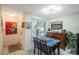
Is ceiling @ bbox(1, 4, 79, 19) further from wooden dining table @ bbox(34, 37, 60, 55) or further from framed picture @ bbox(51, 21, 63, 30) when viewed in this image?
wooden dining table @ bbox(34, 37, 60, 55)

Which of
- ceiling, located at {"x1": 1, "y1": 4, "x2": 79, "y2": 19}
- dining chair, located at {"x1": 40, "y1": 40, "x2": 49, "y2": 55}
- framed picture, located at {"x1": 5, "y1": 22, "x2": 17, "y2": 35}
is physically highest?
ceiling, located at {"x1": 1, "y1": 4, "x2": 79, "y2": 19}

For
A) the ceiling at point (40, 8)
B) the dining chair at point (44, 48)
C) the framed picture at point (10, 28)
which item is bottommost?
the dining chair at point (44, 48)

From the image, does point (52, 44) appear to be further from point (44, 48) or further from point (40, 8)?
point (40, 8)

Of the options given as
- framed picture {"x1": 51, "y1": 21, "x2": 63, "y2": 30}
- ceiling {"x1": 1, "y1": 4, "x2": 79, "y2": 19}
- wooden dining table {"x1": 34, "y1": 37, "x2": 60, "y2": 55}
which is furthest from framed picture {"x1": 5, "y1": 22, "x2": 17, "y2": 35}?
framed picture {"x1": 51, "y1": 21, "x2": 63, "y2": 30}

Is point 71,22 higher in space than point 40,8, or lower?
lower

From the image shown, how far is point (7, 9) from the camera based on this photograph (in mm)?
1474

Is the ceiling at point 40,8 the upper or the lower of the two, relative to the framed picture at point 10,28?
upper

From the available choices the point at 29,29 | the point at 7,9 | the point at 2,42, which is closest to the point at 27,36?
the point at 29,29

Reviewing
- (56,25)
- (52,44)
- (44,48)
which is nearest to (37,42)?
(44,48)

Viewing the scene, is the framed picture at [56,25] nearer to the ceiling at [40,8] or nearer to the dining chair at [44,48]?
the ceiling at [40,8]

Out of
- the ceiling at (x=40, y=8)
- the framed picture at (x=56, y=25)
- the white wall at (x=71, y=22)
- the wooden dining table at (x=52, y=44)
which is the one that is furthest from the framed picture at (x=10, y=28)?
the white wall at (x=71, y=22)

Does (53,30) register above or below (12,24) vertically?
below
